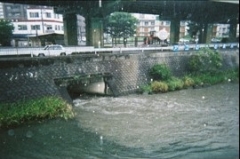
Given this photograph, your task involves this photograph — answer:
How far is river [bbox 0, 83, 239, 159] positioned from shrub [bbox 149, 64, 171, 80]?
388 cm

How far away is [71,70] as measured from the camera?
15.2 metres

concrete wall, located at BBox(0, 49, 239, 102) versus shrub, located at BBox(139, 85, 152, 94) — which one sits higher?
concrete wall, located at BBox(0, 49, 239, 102)

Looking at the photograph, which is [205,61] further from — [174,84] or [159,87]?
[159,87]

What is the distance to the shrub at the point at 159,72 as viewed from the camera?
18766mm

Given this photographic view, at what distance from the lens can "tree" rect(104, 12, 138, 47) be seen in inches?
1569

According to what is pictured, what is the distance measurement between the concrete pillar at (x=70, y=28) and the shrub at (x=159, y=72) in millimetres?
14604

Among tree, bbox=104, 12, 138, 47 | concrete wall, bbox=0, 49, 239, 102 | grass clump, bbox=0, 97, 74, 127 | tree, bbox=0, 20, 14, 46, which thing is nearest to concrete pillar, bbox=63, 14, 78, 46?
tree, bbox=0, 20, 14, 46

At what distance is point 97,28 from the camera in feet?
85.9

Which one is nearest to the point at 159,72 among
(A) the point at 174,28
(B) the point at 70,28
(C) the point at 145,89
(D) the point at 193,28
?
(C) the point at 145,89

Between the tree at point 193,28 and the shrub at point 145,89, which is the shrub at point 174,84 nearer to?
the shrub at point 145,89

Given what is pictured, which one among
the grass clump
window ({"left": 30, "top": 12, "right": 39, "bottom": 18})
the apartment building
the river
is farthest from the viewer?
window ({"left": 30, "top": 12, "right": 39, "bottom": 18})

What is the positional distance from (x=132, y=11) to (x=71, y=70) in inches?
765

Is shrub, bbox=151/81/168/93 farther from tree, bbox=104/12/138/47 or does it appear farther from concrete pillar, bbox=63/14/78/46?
tree, bbox=104/12/138/47

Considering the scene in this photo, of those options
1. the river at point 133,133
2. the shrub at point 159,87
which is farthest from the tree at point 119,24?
the river at point 133,133
